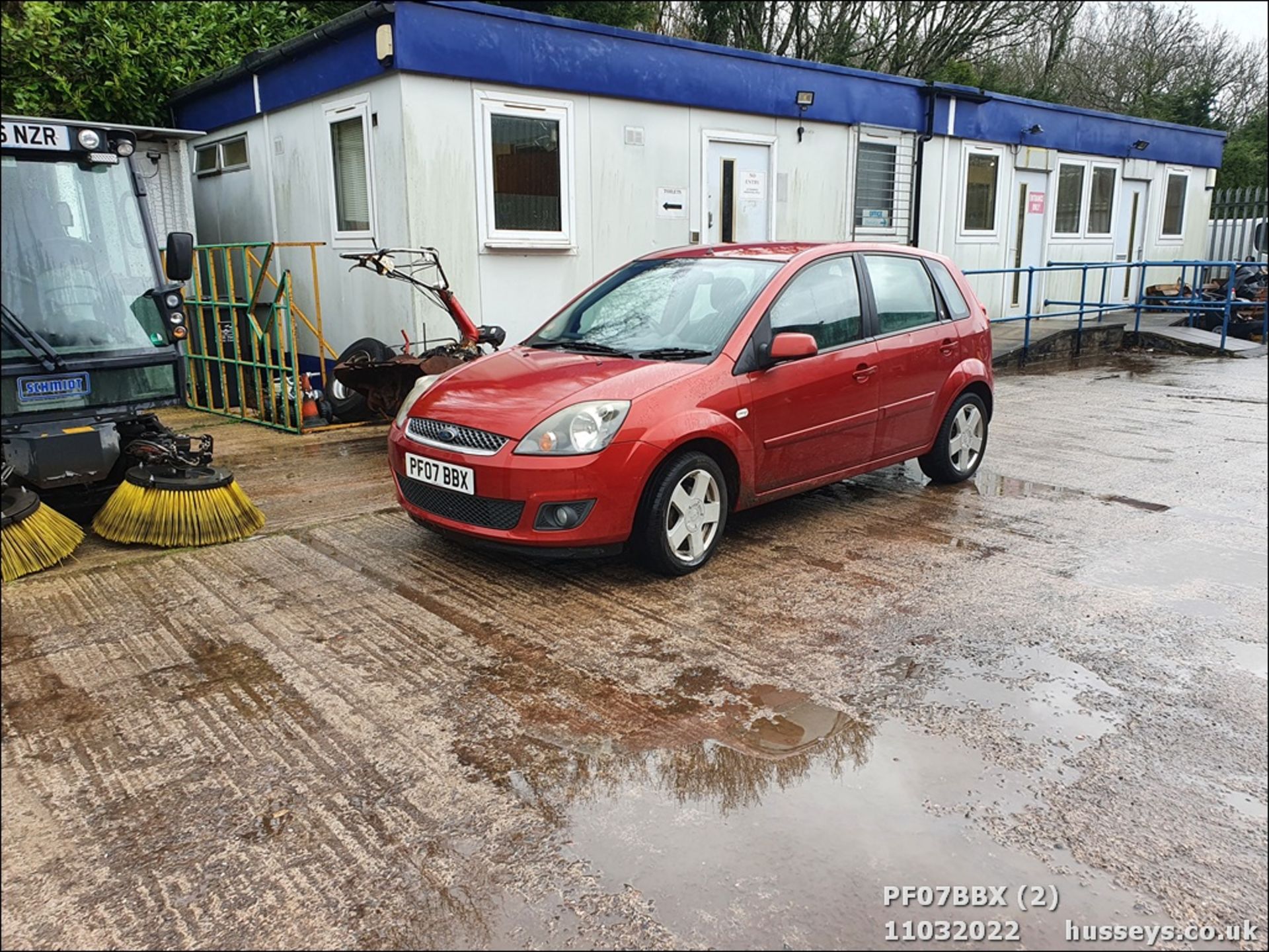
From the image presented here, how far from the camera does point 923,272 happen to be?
6.61m

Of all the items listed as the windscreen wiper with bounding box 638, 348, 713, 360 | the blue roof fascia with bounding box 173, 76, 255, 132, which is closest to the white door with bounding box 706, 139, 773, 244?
the blue roof fascia with bounding box 173, 76, 255, 132

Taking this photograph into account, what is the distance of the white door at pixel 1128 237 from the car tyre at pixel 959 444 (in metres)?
13.1

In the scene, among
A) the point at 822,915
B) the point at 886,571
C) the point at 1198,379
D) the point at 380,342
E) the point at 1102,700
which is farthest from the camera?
the point at 1198,379

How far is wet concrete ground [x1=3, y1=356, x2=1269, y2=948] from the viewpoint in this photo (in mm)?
2617

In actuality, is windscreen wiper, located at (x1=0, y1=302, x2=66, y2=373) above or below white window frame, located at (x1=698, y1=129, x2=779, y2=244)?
below

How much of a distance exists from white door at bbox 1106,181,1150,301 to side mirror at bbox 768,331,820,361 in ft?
50.1

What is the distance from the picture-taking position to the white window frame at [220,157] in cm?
1134

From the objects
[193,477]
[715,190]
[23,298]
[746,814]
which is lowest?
[746,814]

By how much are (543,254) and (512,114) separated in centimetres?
133

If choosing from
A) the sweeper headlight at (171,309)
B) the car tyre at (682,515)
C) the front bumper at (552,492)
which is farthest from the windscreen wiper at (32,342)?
the car tyre at (682,515)

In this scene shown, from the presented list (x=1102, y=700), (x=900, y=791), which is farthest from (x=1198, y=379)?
(x=900, y=791)

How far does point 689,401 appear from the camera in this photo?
4.95 m

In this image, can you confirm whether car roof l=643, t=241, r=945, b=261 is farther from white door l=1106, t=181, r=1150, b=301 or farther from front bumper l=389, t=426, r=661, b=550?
white door l=1106, t=181, r=1150, b=301

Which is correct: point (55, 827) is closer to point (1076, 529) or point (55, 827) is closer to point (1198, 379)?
point (1076, 529)
